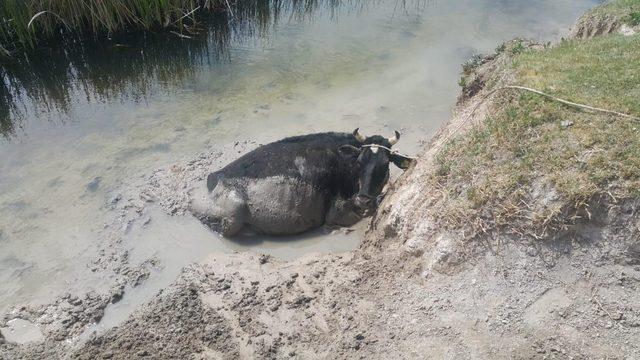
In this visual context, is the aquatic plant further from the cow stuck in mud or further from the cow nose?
the cow nose

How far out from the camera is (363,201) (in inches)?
344

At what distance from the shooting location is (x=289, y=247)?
27.9 ft

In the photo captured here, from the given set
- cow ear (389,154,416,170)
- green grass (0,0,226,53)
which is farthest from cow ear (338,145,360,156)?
green grass (0,0,226,53)

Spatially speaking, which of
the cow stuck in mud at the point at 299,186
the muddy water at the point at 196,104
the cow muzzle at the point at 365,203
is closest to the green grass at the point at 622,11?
the muddy water at the point at 196,104

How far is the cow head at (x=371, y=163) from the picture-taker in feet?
29.1

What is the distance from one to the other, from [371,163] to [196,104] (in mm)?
5483

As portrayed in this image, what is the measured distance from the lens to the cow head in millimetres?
8875

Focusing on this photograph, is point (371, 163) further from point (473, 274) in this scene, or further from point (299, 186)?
point (473, 274)

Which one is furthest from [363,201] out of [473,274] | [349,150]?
[473,274]

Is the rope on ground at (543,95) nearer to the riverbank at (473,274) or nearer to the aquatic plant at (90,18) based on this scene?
the riverbank at (473,274)

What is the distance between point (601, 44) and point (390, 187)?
4.35 meters

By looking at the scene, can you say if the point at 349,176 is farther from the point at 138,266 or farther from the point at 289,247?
the point at 138,266

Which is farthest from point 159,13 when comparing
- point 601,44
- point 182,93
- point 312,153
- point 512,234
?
point 512,234

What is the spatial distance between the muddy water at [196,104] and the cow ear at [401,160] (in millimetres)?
1451
